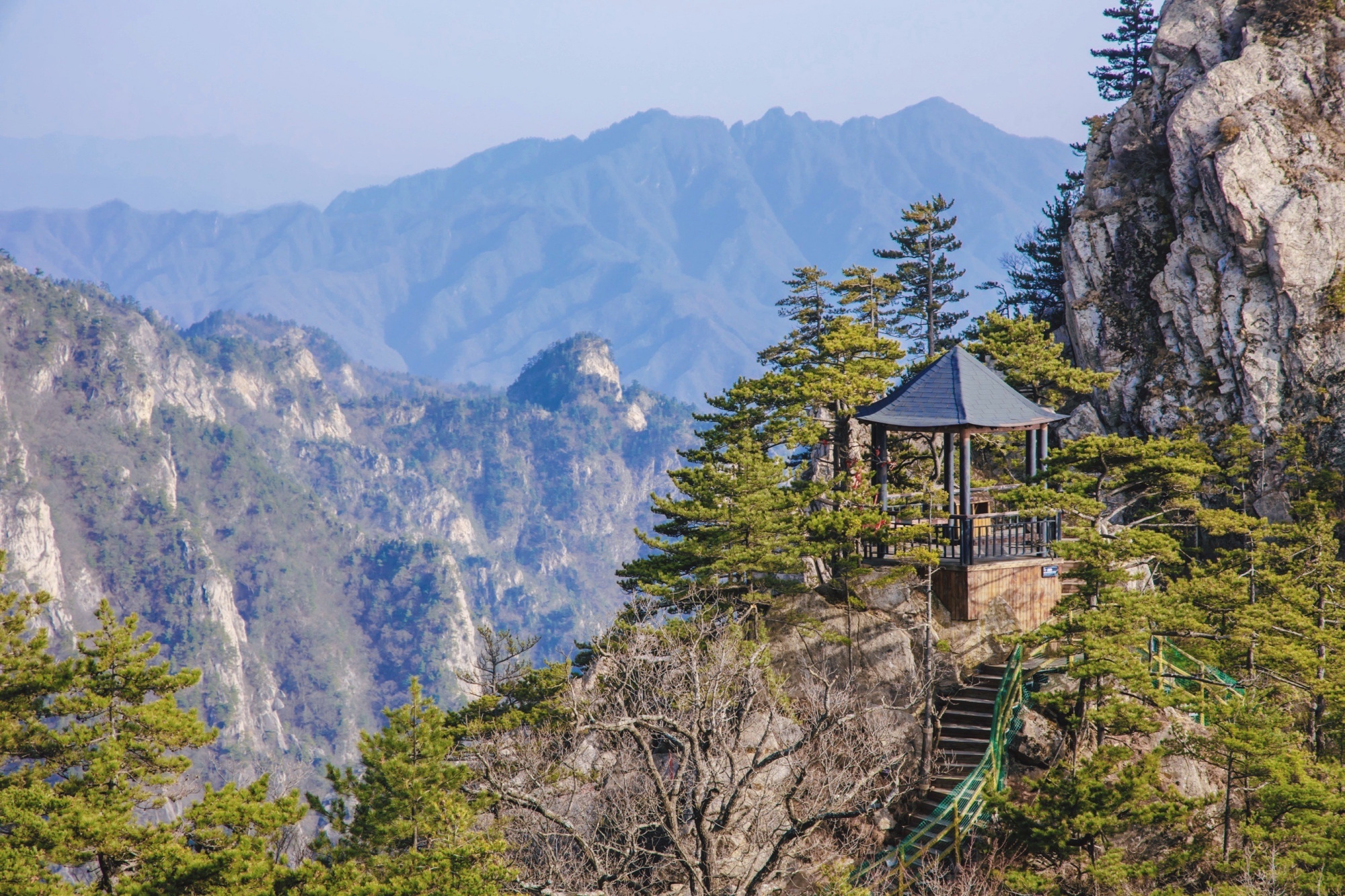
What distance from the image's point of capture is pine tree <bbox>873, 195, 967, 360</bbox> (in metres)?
44.5

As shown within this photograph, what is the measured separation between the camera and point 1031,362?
29172 mm

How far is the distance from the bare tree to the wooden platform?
274cm

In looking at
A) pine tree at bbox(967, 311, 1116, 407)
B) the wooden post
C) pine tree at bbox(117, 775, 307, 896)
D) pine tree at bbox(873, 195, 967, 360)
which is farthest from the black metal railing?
pine tree at bbox(873, 195, 967, 360)

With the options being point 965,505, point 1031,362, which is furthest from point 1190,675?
point 1031,362

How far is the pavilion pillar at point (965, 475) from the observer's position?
853 inches

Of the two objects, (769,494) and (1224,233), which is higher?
(1224,233)

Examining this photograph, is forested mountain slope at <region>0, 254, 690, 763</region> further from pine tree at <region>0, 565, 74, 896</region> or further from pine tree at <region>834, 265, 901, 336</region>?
pine tree at <region>0, 565, 74, 896</region>

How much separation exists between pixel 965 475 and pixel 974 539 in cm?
150

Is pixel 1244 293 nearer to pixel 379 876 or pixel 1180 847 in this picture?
pixel 1180 847

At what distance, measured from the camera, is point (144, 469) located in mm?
158625

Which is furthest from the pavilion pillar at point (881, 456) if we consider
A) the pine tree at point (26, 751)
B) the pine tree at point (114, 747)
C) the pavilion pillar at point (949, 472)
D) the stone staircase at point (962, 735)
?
the pine tree at point (26, 751)

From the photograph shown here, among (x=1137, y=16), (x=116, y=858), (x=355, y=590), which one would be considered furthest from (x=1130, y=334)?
(x=355, y=590)

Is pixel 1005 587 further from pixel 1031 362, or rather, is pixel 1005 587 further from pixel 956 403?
pixel 1031 362

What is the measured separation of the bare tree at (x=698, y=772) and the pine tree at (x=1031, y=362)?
1262cm
